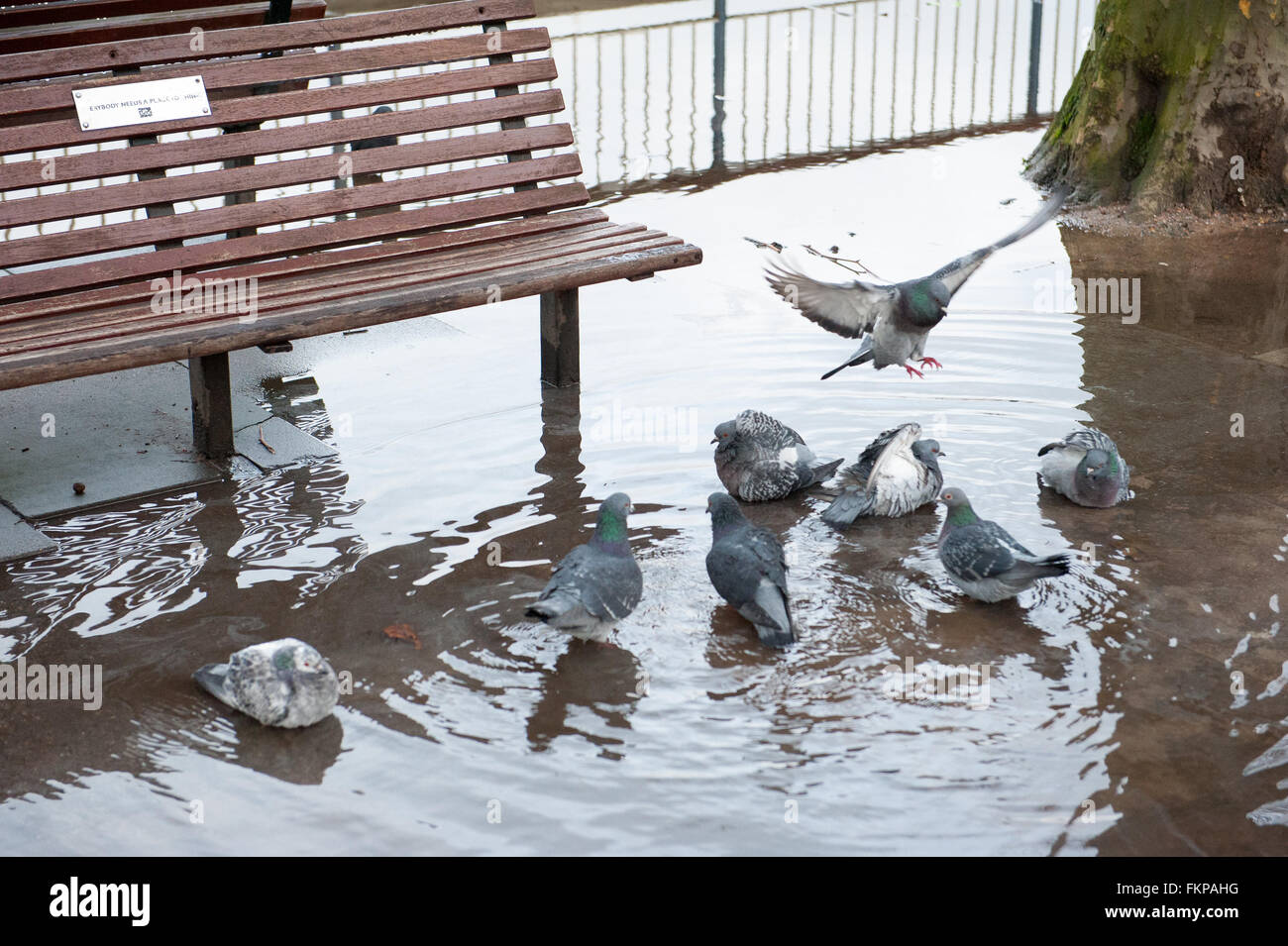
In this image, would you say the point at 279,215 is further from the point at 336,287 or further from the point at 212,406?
the point at 212,406

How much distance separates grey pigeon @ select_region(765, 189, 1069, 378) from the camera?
562 centimetres

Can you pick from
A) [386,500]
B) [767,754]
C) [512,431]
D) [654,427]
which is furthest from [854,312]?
[767,754]

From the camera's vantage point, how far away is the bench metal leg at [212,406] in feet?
18.1

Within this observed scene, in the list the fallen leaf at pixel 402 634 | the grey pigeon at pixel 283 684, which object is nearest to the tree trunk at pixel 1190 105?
the fallen leaf at pixel 402 634

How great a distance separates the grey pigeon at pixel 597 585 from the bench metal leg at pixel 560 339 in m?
2.02

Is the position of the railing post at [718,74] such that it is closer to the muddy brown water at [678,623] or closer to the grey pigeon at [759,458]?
the muddy brown water at [678,623]

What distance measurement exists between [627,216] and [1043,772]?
5.72 m

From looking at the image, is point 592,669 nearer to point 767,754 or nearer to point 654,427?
point 767,754

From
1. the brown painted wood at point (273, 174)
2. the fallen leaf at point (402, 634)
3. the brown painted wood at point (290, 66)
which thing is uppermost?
the brown painted wood at point (290, 66)

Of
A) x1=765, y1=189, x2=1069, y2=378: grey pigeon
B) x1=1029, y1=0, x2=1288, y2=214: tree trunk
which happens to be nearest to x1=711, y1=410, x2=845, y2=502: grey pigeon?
x1=765, y1=189, x2=1069, y2=378: grey pigeon

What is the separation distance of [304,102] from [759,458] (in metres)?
2.66

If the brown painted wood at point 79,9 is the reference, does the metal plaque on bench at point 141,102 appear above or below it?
below

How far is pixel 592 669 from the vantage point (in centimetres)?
418

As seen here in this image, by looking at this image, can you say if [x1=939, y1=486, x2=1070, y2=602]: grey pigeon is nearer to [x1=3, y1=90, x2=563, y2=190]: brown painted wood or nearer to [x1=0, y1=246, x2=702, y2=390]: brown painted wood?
[x1=0, y1=246, x2=702, y2=390]: brown painted wood
